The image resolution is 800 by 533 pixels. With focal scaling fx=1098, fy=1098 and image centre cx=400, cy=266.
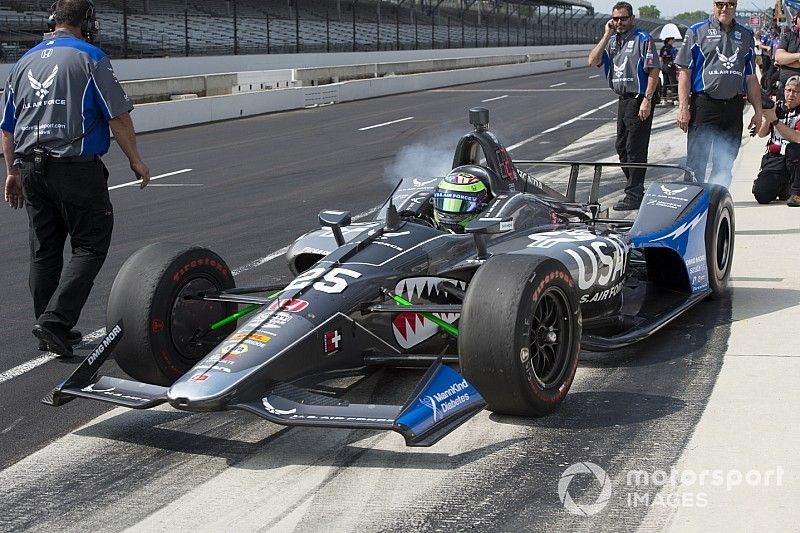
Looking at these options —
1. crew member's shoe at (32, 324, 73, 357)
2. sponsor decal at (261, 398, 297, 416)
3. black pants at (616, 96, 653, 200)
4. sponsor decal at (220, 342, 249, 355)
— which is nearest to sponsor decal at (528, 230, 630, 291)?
sponsor decal at (220, 342, 249, 355)

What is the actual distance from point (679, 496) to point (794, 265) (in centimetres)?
487

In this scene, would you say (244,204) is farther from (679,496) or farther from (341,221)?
(679,496)

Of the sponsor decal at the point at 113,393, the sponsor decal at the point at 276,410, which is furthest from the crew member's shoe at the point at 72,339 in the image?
the sponsor decal at the point at 276,410

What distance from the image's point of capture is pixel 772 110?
10938mm

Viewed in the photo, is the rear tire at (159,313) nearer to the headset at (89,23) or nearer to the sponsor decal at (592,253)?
the headset at (89,23)

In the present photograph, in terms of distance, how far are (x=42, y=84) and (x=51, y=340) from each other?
4.88ft

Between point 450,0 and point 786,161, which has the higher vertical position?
point 450,0

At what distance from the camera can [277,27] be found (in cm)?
5050

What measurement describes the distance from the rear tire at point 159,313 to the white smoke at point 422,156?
8.88 m

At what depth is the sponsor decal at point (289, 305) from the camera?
5.14 meters

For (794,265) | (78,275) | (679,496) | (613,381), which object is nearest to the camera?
(679,496)

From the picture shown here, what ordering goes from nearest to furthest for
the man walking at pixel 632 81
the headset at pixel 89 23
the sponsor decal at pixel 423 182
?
the headset at pixel 89 23 < the sponsor decal at pixel 423 182 < the man walking at pixel 632 81

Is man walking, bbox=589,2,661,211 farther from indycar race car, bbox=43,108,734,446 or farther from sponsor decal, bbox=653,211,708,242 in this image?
indycar race car, bbox=43,108,734,446

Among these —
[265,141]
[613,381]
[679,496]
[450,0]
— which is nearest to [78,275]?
[613,381]
